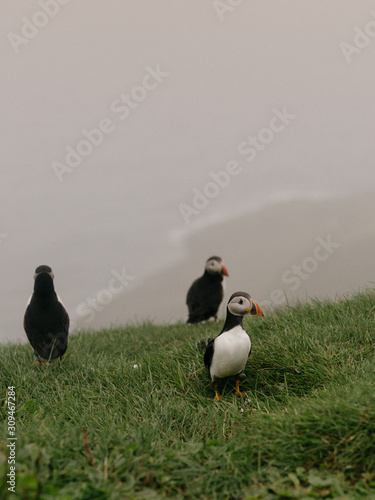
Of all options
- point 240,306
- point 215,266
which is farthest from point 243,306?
point 215,266

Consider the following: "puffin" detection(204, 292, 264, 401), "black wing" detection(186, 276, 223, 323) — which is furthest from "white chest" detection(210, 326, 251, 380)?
"black wing" detection(186, 276, 223, 323)

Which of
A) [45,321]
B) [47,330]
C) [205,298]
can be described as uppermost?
[45,321]

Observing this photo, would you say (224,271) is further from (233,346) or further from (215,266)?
(233,346)

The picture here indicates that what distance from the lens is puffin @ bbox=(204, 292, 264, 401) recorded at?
147 inches

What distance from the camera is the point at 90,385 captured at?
14.1 feet

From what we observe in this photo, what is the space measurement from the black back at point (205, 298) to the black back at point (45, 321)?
3126 millimetres

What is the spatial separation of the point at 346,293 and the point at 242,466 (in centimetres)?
370

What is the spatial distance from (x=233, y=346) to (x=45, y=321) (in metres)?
2.29

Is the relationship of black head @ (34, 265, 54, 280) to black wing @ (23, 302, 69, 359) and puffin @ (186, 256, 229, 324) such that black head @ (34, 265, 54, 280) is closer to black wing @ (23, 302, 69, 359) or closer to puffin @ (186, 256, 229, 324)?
black wing @ (23, 302, 69, 359)

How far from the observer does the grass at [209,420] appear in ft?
8.15

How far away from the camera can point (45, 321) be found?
16.1ft

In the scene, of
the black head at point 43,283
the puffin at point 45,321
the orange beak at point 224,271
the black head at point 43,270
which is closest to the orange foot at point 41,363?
the puffin at point 45,321

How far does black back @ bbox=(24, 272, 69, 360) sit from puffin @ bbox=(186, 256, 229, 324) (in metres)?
3.13

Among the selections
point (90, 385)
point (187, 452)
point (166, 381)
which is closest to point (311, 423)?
point (187, 452)
